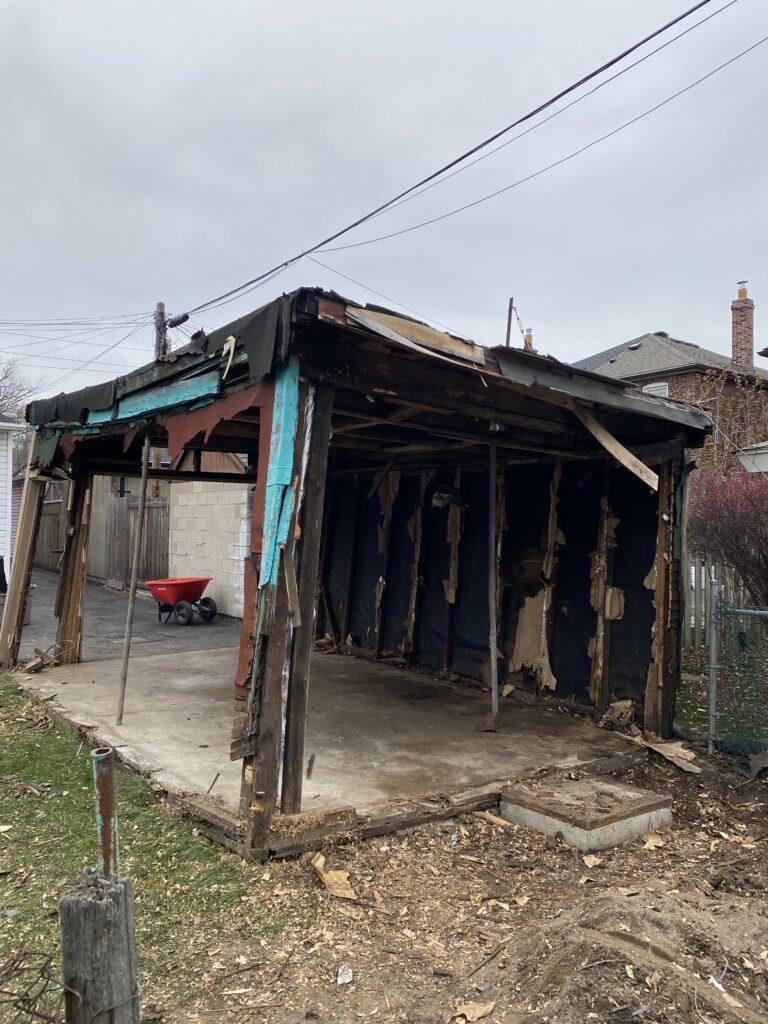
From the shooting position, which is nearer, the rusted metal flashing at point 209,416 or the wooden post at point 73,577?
the rusted metal flashing at point 209,416

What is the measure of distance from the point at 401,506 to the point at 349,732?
12.2 ft

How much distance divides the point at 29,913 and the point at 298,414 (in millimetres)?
2725

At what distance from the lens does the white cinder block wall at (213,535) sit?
13.0m

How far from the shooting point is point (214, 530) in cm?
1374

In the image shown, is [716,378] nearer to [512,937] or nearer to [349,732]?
[349,732]

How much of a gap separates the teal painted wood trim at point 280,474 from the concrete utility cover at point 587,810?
2182 millimetres

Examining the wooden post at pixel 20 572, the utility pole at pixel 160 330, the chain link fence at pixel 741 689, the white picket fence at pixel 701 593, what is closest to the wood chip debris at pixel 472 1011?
the chain link fence at pixel 741 689

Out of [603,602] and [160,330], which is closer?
[603,602]

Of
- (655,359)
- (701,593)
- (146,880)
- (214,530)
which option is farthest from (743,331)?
(146,880)

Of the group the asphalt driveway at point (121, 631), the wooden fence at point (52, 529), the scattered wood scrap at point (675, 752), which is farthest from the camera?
the wooden fence at point (52, 529)

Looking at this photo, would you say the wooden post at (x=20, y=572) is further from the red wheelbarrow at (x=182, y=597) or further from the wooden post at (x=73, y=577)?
the red wheelbarrow at (x=182, y=597)

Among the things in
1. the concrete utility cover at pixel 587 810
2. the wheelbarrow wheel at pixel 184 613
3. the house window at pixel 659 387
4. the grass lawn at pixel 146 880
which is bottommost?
the grass lawn at pixel 146 880

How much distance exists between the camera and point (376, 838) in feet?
13.7

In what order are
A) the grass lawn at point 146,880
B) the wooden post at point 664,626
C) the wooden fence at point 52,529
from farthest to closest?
the wooden fence at point 52,529 < the wooden post at point 664,626 < the grass lawn at point 146,880
